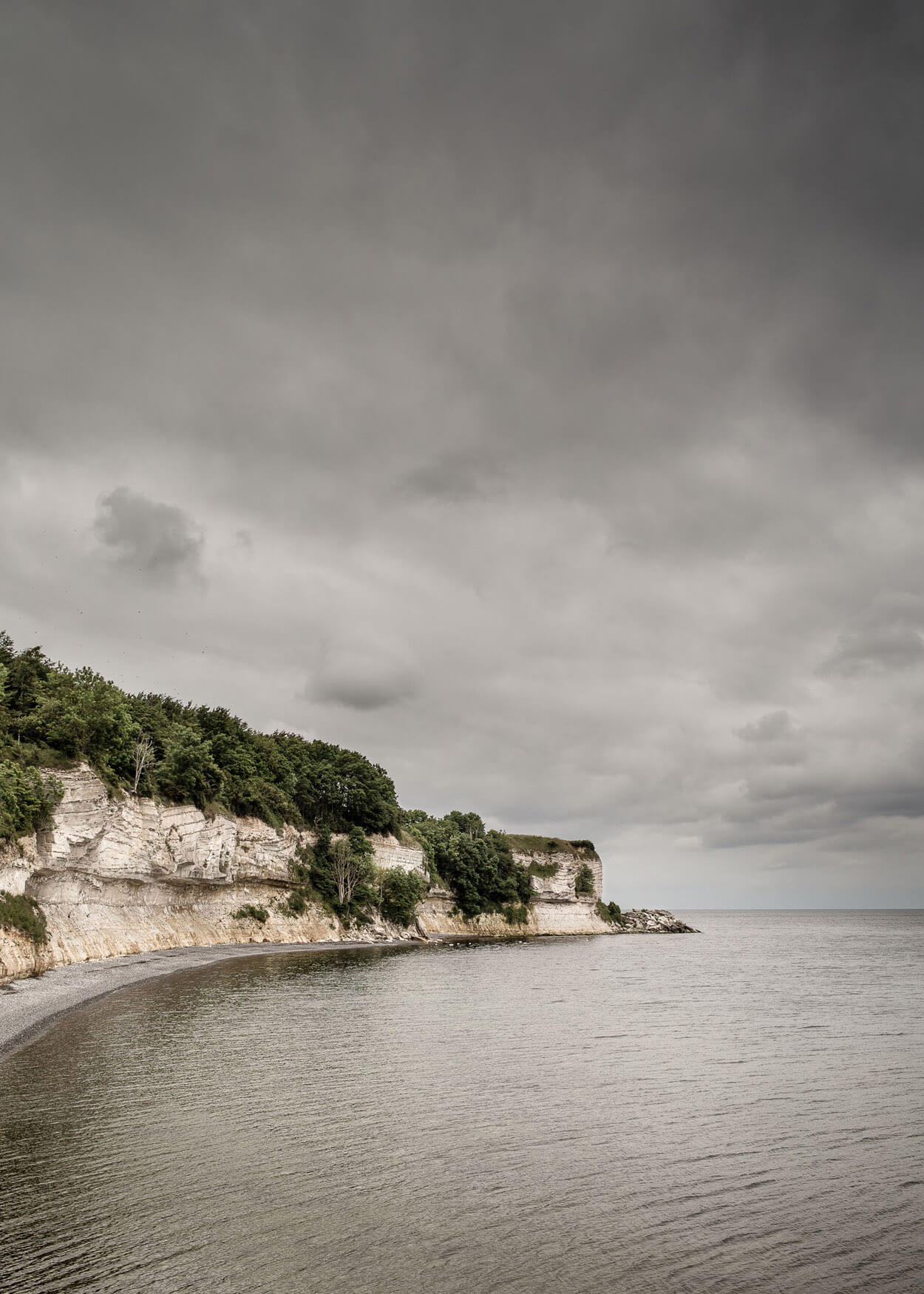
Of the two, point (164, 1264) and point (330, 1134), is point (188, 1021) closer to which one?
point (330, 1134)

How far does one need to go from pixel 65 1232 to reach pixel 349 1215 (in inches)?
177

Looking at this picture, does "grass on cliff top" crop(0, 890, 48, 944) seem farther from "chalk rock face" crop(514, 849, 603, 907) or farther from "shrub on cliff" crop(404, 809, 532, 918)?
"chalk rock face" crop(514, 849, 603, 907)

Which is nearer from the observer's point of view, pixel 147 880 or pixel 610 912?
pixel 147 880

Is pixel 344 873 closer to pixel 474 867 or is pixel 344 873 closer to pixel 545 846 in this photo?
pixel 474 867

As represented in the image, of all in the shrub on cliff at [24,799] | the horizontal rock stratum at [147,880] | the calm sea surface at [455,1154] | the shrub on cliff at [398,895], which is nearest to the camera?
the calm sea surface at [455,1154]

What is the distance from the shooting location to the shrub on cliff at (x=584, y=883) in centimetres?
15950

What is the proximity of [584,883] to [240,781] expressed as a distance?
101207 millimetres

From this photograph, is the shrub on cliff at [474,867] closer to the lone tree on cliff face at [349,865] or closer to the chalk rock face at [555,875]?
the chalk rock face at [555,875]

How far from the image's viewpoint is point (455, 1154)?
16.1 m

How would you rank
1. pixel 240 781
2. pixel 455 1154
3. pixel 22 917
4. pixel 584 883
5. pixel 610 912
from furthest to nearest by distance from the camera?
pixel 610 912
pixel 584 883
pixel 240 781
pixel 22 917
pixel 455 1154

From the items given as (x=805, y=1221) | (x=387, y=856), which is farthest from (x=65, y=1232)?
(x=387, y=856)

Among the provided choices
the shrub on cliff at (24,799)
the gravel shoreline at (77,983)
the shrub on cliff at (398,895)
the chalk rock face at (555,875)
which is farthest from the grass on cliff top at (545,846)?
the shrub on cliff at (24,799)

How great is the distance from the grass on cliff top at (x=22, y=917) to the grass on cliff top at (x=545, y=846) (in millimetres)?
116742

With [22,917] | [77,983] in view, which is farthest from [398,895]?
[77,983]
